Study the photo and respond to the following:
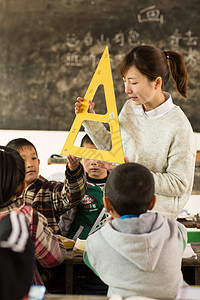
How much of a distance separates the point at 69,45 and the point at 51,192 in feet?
8.37

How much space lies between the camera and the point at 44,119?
4.26 meters

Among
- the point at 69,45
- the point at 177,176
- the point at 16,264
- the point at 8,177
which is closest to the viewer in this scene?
the point at 16,264

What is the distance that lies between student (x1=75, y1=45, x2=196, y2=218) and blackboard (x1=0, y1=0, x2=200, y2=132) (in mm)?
2428

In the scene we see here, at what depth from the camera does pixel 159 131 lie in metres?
1.73

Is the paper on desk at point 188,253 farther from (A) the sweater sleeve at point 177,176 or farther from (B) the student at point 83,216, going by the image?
(B) the student at point 83,216

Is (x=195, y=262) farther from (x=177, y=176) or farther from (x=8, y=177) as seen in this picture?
(x=8, y=177)

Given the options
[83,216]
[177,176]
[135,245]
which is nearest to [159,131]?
[177,176]

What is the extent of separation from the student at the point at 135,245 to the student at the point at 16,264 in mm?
429

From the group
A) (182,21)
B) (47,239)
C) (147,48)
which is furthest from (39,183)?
(182,21)

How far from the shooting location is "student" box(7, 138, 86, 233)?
195 centimetres

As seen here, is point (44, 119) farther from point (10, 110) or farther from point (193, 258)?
point (193, 258)

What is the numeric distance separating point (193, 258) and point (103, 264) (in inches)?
26.2

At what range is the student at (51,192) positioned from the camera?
1.95 m

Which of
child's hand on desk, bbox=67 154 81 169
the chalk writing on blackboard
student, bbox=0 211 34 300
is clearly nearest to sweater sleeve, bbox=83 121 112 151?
child's hand on desk, bbox=67 154 81 169
